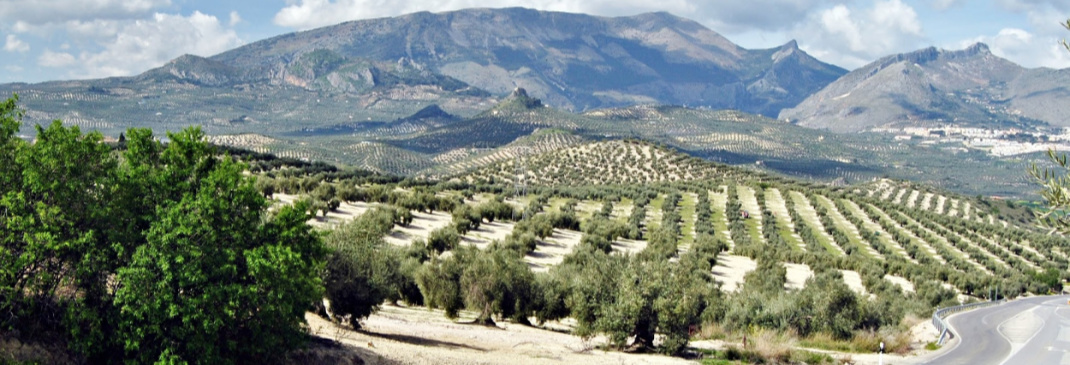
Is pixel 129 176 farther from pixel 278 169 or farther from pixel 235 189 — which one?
pixel 278 169

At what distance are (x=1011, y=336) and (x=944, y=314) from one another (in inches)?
304

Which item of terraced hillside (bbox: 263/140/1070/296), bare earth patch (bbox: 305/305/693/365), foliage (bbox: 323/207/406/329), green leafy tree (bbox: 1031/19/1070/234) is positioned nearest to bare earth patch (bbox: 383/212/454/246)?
terraced hillside (bbox: 263/140/1070/296)

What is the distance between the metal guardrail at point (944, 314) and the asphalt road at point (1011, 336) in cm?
51

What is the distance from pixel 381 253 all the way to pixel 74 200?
12.3 meters

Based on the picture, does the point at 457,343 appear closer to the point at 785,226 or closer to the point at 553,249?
the point at 553,249

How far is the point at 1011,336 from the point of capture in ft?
131

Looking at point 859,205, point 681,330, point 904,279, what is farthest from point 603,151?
point 681,330

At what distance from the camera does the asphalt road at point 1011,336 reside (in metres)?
32.2

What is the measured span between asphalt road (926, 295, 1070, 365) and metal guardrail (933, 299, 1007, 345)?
511 millimetres

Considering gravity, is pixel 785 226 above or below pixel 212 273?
below

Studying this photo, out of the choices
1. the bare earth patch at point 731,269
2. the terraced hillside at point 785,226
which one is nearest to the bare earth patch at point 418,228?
the terraced hillside at point 785,226

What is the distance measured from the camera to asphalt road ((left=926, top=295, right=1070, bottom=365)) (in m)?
32.2

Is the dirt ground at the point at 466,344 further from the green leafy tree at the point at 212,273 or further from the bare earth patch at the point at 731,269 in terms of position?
the bare earth patch at the point at 731,269

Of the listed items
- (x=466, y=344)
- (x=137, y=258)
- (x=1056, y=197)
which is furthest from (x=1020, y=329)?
(x=137, y=258)
